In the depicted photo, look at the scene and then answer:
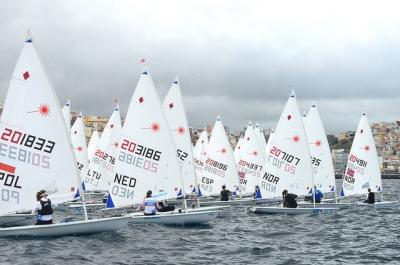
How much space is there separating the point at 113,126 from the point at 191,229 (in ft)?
74.8

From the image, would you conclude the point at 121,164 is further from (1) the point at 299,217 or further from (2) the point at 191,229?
(1) the point at 299,217

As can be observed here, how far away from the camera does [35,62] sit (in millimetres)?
20109

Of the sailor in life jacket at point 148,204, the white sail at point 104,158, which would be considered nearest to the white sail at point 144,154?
the sailor in life jacket at point 148,204

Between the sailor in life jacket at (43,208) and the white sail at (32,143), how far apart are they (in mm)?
458

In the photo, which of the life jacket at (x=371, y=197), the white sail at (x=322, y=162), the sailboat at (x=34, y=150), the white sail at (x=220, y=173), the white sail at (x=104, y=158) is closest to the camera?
the sailboat at (x=34, y=150)

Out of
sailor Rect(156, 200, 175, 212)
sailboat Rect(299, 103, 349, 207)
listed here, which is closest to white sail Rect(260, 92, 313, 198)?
sailboat Rect(299, 103, 349, 207)

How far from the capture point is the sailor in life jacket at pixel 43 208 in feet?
65.1

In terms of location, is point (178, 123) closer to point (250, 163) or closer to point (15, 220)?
point (15, 220)

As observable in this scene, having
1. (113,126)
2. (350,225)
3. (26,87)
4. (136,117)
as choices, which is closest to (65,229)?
(26,87)

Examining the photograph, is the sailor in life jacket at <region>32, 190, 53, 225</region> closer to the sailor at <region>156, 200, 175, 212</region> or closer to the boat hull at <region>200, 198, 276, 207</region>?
the sailor at <region>156, 200, 175, 212</region>

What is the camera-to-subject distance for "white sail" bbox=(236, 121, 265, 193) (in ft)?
153

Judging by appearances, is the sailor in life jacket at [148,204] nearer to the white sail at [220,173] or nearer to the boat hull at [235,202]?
the boat hull at [235,202]

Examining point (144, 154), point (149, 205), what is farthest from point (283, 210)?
point (144, 154)

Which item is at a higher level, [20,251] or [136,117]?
[136,117]
